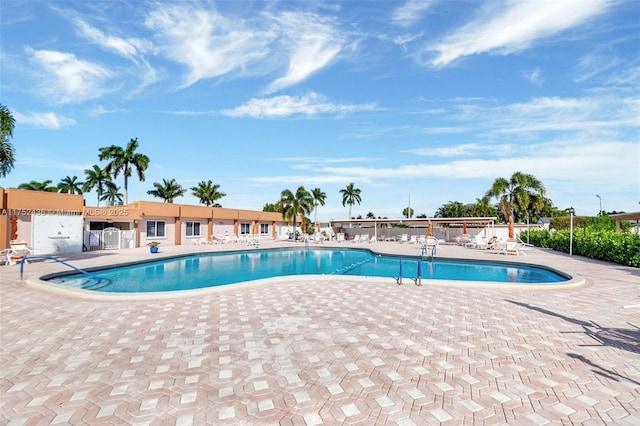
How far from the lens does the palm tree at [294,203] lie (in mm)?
28906

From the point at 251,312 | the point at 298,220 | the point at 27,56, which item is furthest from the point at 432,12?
the point at 298,220

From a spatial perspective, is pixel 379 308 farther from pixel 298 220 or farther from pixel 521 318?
pixel 298 220

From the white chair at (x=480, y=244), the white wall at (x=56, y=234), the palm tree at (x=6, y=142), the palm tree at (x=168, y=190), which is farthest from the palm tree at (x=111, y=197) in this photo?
the white chair at (x=480, y=244)

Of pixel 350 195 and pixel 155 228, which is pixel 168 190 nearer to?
pixel 155 228

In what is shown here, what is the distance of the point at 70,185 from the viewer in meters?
47.7

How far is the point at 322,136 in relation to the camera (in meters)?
24.6

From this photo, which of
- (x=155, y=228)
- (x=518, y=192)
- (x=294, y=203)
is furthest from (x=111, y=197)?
(x=518, y=192)

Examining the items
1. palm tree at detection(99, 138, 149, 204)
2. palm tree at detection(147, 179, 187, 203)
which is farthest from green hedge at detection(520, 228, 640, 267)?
palm tree at detection(147, 179, 187, 203)

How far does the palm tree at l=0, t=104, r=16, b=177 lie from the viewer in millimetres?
10914

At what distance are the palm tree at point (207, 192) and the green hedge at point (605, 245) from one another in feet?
122

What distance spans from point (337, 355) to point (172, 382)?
6.12 feet

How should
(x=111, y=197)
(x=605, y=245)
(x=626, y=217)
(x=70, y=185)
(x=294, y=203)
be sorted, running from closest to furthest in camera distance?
(x=605, y=245), (x=626, y=217), (x=294, y=203), (x=70, y=185), (x=111, y=197)

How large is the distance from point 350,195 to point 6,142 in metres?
42.8

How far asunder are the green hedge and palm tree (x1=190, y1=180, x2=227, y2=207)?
3730cm
